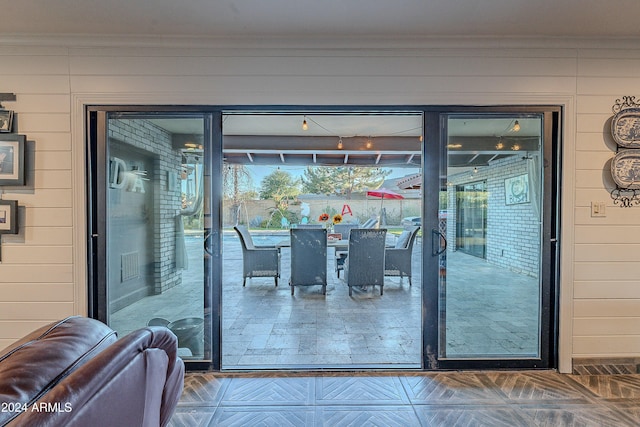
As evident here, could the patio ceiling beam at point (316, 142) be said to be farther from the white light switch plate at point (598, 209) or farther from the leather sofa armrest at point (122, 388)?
the leather sofa armrest at point (122, 388)

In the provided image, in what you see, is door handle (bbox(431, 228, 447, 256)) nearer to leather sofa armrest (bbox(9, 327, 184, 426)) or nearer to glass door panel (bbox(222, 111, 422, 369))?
glass door panel (bbox(222, 111, 422, 369))

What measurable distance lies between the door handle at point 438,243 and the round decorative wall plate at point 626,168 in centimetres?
129

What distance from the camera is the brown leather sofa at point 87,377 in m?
0.60

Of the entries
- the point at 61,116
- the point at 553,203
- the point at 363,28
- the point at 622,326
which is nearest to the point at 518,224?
the point at 553,203

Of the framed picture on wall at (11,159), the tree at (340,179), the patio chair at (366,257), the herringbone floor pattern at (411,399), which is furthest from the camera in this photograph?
the tree at (340,179)

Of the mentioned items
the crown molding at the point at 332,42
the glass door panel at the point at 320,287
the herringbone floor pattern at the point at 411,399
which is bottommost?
the herringbone floor pattern at the point at 411,399

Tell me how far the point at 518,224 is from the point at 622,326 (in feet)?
3.29

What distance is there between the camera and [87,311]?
7.68ft

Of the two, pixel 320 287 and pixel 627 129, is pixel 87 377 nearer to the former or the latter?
pixel 627 129

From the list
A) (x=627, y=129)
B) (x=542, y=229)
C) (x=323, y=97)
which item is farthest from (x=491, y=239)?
(x=323, y=97)

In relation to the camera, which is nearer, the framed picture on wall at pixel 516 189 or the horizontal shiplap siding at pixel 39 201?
the horizontal shiplap siding at pixel 39 201

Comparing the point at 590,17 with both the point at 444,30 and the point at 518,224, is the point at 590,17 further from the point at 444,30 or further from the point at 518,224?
the point at 518,224

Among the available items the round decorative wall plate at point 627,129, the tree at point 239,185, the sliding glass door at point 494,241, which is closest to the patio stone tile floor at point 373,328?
the sliding glass door at point 494,241

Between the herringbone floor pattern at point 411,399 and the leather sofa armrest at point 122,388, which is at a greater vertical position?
the leather sofa armrest at point 122,388
